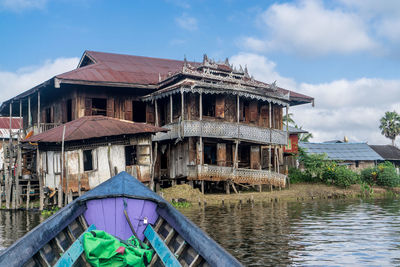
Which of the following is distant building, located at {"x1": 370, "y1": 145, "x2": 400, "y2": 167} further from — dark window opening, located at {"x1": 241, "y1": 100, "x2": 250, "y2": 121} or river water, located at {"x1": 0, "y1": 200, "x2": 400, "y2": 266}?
river water, located at {"x1": 0, "y1": 200, "x2": 400, "y2": 266}

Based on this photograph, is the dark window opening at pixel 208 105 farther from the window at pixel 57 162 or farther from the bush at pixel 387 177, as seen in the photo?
the bush at pixel 387 177

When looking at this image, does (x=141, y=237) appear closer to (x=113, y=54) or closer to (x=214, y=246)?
(x=214, y=246)

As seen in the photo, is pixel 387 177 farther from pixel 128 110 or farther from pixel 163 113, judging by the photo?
pixel 128 110

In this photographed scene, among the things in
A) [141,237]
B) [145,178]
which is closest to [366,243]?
[141,237]

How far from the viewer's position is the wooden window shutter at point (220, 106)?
25078 mm

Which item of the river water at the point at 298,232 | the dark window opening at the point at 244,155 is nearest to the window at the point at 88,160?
the river water at the point at 298,232

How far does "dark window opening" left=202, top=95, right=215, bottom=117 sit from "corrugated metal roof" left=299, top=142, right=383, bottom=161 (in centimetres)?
1401

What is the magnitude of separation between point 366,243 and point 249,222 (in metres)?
4.50

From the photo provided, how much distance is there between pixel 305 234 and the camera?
12344 millimetres

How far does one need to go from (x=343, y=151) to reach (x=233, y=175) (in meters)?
18.4

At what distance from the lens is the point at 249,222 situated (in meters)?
14.7

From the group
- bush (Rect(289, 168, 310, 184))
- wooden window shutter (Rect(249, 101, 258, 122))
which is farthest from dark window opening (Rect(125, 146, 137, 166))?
bush (Rect(289, 168, 310, 184))

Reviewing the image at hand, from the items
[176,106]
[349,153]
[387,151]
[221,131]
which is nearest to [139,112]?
[176,106]

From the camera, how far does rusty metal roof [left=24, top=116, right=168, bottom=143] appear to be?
19.5 m
